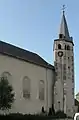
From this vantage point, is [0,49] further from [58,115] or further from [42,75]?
[58,115]

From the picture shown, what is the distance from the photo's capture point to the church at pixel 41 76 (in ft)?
139

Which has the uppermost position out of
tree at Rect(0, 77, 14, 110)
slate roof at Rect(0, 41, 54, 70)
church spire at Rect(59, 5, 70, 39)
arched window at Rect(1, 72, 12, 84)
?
church spire at Rect(59, 5, 70, 39)

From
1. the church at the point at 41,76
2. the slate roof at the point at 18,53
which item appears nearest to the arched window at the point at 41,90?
the church at the point at 41,76

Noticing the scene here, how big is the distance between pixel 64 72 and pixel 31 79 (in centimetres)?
797

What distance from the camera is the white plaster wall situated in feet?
137

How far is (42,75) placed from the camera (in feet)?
159

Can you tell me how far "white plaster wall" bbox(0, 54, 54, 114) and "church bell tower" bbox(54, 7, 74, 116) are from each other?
1.38 m

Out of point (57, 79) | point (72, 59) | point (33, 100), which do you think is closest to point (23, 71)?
point (33, 100)

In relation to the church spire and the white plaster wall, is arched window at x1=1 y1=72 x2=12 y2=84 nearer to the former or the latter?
the white plaster wall

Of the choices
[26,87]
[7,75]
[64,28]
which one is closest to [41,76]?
[26,87]

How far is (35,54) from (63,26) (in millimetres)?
7419

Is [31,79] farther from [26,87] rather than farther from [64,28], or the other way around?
[64,28]

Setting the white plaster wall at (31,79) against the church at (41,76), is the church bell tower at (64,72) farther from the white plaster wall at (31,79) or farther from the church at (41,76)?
the white plaster wall at (31,79)

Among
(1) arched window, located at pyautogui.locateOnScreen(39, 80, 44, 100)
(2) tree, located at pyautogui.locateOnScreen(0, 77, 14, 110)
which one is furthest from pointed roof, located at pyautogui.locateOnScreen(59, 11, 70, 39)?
(2) tree, located at pyautogui.locateOnScreen(0, 77, 14, 110)
